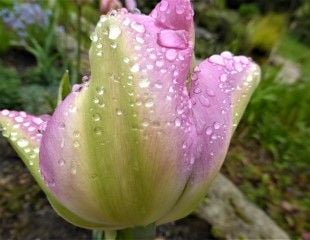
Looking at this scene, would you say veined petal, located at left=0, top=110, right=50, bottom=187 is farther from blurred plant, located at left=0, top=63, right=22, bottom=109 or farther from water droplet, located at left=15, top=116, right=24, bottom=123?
blurred plant, located at left=0, top=63, right=22, bottom=109

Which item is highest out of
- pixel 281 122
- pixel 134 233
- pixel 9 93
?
pixel 134 233

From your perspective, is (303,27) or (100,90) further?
(303,27)

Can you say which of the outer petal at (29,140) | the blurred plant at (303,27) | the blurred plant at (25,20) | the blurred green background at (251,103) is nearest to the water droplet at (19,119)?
the outer petal at (29,140)

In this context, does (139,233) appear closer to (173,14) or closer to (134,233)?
(134,233)

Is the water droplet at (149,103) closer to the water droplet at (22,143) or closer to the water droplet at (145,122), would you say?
the water droplet at (145,122)

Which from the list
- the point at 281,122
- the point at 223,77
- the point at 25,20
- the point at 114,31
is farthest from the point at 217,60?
the point at 281,122

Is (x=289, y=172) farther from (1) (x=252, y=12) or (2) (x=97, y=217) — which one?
(1) (x=252, y=12)

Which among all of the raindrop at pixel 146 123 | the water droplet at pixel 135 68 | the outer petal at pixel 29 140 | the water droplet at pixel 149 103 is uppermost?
the water droplet at pixel 135 68

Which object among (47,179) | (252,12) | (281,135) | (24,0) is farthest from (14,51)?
(252,12)
